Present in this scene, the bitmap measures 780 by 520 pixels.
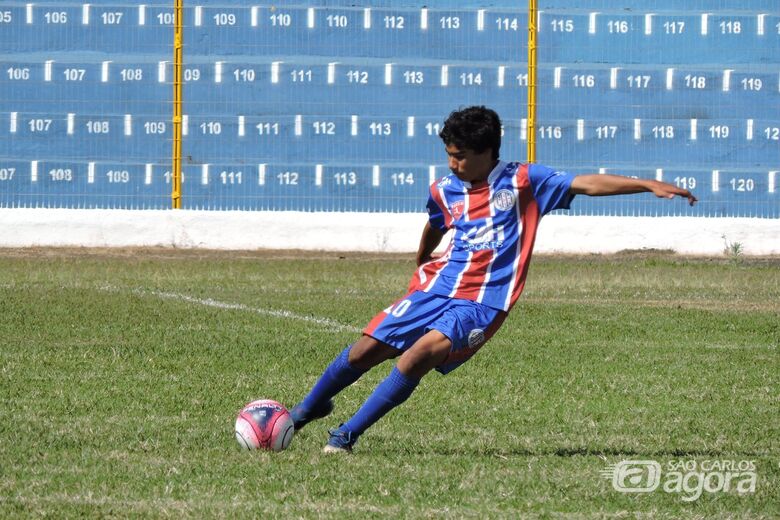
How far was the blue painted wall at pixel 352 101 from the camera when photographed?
20.2 m

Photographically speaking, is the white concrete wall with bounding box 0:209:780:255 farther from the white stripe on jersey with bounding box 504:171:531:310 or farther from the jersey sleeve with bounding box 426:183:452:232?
the white stripe on jersey with bounding box 504:171:531:310

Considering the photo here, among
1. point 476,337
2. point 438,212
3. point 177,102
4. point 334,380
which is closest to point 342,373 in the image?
point 334,380

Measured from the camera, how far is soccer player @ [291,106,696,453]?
6.18 meters

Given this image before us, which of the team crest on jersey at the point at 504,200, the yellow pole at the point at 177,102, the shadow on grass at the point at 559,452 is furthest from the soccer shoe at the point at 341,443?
the yellow pole at the point at 177,102

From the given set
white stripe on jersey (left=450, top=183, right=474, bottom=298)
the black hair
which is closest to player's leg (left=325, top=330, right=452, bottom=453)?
white stripe on jersey (left=450, top=183, right=474, bottom=298)

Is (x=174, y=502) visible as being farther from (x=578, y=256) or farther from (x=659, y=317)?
(x=578, y=256)

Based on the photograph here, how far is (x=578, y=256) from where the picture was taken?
2012cm

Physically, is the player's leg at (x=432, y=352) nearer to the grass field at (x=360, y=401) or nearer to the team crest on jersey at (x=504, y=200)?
the grass field at (x=360, y=401)

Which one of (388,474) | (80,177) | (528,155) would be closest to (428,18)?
(528,155)

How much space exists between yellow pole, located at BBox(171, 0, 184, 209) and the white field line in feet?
19.2

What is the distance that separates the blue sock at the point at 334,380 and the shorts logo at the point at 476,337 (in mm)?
523

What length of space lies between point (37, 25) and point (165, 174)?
8.99 ft

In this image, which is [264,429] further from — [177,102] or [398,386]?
[177,102]

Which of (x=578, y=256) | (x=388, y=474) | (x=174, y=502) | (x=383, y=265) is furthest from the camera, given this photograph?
(x=578, y=256)
